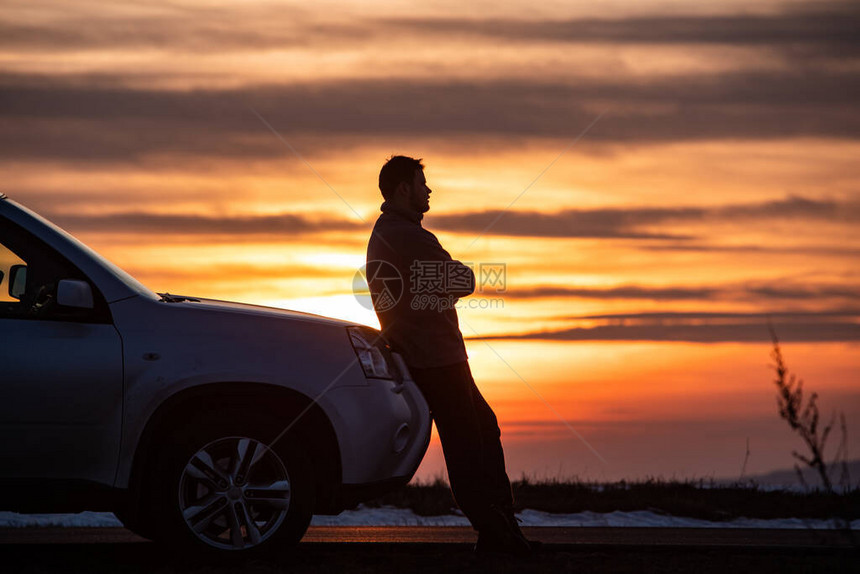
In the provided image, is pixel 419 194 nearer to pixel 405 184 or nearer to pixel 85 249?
pixel 405 184

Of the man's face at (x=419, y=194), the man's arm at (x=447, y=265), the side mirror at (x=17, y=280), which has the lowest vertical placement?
the side mirror at (x=17, y=280)

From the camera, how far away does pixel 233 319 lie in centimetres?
604

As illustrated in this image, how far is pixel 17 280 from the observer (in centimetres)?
647

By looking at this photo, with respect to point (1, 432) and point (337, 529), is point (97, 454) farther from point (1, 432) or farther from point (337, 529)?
point (337, 529)

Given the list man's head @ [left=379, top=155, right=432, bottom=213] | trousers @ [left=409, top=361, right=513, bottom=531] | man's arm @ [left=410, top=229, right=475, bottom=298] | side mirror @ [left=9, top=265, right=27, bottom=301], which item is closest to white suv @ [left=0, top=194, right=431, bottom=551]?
side mirror @ [left=9, top=265, right=27, bottom=301]

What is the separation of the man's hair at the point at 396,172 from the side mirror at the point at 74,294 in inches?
76.3

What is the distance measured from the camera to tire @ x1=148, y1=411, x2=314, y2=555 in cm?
589

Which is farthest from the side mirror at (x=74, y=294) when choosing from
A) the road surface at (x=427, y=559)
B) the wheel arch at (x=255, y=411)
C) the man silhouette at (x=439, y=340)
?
the man silhouette at (x=439, y=340)

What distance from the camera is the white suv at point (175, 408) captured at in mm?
5715

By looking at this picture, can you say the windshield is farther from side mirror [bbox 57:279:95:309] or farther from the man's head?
the man's head

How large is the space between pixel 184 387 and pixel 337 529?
147 inches

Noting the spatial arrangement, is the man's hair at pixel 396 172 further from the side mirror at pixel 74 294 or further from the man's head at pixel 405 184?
the side mirror at pixel 74 294

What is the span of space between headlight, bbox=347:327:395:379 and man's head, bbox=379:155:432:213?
0.81 m

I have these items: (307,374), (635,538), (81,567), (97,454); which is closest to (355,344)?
(307,374)
